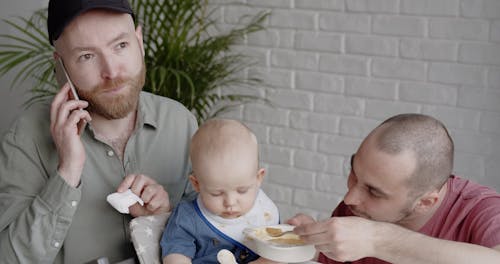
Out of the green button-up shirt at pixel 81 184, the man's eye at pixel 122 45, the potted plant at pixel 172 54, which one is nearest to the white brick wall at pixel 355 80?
the potted plant at pixel 172 54

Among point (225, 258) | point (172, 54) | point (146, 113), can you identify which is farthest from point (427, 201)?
point (172, 54)

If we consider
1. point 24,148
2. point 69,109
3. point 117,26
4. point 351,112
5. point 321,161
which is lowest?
point 321,161

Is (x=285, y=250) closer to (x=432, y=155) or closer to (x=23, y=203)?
(x=432, y=155)

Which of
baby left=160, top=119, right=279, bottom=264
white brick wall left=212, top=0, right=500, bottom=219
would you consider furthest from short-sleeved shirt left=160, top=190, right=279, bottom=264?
white brick wall left=212, top=0, right=500, bottom=219

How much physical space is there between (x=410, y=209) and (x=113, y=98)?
0.89 m

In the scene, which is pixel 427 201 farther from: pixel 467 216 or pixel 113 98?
pixel 113 98

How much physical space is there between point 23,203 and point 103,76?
0.42 metres

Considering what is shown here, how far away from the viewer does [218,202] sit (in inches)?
67.8

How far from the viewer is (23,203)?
1.84 meters

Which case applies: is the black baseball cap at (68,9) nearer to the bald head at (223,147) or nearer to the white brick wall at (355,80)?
the bald head at (223,147)

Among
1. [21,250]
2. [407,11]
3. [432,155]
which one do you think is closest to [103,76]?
[21,250]

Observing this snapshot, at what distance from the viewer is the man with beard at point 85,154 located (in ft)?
5.87

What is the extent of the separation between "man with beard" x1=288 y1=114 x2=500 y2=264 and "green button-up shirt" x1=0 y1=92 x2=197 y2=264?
0.66 meters

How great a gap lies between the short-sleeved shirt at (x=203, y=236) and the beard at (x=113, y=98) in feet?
1.27
